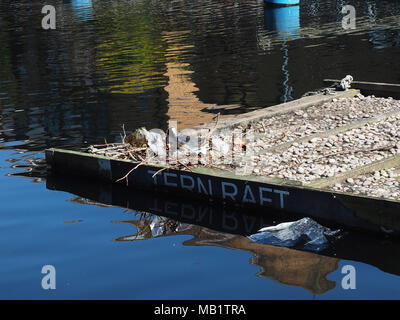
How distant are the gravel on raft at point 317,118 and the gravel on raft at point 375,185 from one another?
7.17 ft

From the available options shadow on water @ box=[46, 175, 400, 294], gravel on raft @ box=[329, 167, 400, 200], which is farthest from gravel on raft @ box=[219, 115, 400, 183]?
shadow on water @ box=[46, 175, 400, 294]

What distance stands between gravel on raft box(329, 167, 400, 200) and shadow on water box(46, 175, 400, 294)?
83 centimetres

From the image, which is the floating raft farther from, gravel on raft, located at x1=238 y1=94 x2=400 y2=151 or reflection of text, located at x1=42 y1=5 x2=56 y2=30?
reflection of text, located at x1=42 y1=5 x2=56 y2=30

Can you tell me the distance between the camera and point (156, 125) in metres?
14.8

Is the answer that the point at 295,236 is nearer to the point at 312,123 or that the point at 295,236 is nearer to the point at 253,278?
the point at 253,278

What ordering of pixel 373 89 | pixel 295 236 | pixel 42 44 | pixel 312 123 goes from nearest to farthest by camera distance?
1. pixel 295 236
2. pixel 312 123
3. pixel 373 89
4. pixel 42 44

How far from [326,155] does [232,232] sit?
2.34m

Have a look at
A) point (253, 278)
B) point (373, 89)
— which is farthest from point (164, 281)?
point (373, 89)

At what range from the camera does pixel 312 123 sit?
41.7ft

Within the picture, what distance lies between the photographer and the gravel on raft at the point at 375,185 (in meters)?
8.83

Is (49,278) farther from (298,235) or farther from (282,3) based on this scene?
(282,3)
